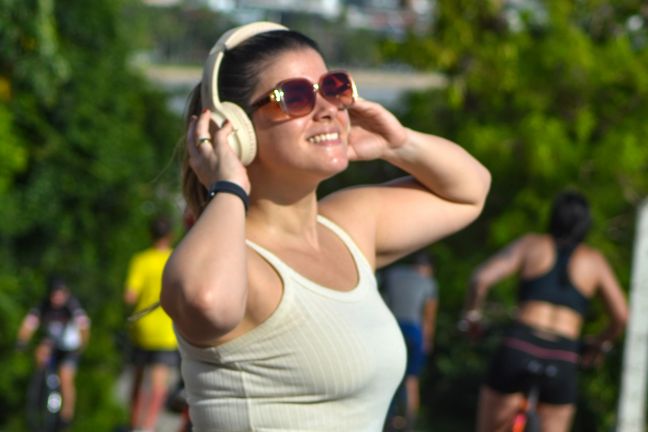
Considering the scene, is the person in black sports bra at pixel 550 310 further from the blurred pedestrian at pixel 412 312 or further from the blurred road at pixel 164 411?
the blurred road at pixel 164 411

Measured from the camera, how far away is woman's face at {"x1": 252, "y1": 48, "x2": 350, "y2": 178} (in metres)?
2.64

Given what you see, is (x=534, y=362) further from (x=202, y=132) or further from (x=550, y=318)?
(x=202, y=132)

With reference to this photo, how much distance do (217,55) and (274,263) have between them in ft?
1.34

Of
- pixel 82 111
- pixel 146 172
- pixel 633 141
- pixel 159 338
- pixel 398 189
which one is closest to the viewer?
pixel 398 189

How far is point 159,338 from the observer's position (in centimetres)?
933

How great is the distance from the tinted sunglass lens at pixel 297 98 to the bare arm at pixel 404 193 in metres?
0.28

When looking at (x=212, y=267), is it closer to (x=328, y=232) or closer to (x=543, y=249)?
(x=328, y=232)

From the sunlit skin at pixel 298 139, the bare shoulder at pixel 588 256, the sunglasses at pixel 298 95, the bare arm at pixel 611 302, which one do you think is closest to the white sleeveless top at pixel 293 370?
the sunlit skin at pixel 298 139

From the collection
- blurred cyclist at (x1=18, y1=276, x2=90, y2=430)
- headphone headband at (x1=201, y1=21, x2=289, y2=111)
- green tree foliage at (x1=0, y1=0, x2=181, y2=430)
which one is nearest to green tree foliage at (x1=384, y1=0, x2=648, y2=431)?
green tree foliage at (x1=0, y1=0, x2=181, y2=430)

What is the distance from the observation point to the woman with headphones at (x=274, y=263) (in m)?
2.42

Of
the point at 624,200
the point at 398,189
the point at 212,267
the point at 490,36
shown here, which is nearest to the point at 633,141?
the point at 624,200

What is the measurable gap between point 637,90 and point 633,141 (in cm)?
52

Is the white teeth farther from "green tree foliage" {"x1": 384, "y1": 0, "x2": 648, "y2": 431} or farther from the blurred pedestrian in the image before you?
"green tree foliage" {"x1": 384, "y1": 0, "x2": 648, "y2": 431}

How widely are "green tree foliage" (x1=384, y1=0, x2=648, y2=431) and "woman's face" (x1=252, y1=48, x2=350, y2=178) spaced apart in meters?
7.93
